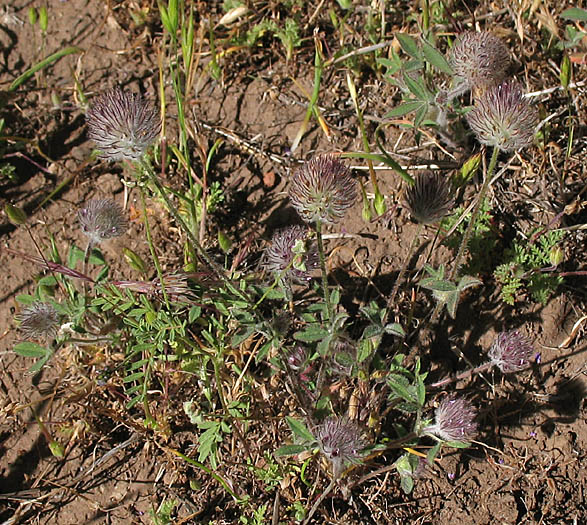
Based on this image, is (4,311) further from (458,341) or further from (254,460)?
(458,341)

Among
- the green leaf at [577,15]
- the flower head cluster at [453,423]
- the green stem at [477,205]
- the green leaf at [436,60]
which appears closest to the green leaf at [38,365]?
the flower head cluster at [453,423]

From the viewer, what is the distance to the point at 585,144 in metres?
3.31

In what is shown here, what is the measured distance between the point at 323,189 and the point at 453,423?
1033mm

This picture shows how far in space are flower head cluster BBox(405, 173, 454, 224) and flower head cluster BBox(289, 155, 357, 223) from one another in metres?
0.35

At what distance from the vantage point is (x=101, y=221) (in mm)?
2873

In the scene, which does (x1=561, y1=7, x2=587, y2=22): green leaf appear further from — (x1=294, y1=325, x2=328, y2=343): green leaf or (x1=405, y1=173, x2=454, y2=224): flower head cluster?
(x1=294, y1=325, x2=328, y2=343): green leaf

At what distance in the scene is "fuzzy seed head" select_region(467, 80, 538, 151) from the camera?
2125mm

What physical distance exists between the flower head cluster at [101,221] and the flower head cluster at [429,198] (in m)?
1.30

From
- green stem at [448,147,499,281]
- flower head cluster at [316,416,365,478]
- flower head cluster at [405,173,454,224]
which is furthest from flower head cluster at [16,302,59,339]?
green stem at [448,147,499,281]

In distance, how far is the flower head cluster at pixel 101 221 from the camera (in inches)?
113

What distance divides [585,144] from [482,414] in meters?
1.47

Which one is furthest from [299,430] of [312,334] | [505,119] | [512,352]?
[505,119]

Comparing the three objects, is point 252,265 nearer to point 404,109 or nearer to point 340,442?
point 404,109

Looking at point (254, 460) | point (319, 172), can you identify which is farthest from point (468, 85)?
point (254, 460)
